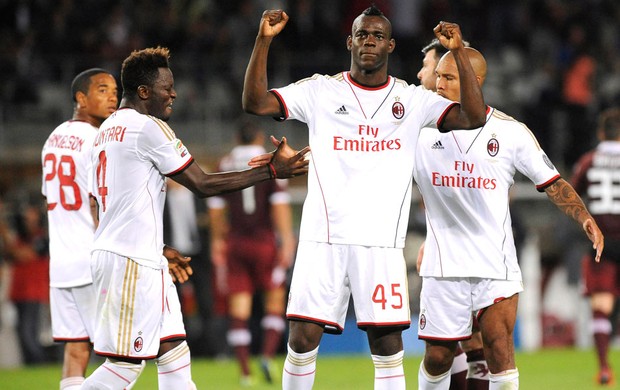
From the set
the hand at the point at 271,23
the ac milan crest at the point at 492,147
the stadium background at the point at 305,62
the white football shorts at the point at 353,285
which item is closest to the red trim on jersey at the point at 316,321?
the white football shorts at the point at 353,285

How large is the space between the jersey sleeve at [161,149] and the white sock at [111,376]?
113 cm

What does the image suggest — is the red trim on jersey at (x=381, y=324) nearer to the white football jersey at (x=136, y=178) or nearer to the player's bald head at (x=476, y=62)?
the white football jersey at (x=136, y=178)

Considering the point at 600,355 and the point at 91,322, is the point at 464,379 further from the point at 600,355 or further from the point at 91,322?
the point at 600,355

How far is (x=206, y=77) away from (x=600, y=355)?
342 inches

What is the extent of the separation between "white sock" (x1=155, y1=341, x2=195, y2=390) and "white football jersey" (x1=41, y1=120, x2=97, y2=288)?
1.43 metres

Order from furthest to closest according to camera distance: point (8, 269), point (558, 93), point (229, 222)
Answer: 1. point (558, 93)
2. point (8, 269)
3. point (229, 222)

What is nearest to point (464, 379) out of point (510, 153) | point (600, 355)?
point (510, 153)

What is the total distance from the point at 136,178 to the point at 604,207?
20.5 feet

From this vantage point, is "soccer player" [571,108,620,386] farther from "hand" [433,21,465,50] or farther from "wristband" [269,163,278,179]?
"wristband" [269,163,278,179]

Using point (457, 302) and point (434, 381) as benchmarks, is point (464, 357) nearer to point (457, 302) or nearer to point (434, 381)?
point (434, 381)

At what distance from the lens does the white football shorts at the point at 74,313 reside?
7.69 m

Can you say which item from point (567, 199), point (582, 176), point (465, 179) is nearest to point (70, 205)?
point (465, 179)

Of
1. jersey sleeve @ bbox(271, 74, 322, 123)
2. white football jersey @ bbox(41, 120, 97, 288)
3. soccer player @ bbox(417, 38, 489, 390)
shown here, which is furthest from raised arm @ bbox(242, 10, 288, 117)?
white football jersey @ bbox(41, 120, 97, 288)

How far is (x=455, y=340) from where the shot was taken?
22.9 feet
